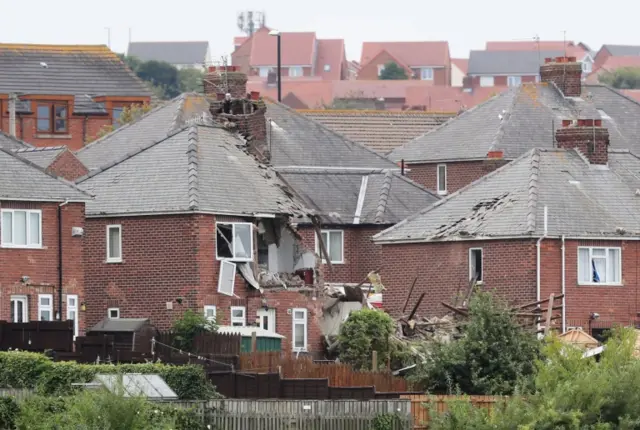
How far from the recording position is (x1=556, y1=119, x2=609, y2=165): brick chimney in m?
83.7

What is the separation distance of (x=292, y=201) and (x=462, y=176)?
2058cm

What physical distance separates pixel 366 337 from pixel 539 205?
886 centimetres

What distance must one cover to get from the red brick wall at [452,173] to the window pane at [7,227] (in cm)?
2846

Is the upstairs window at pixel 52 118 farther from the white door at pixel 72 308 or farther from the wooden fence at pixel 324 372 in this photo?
the wooden fence at pixel 324 372

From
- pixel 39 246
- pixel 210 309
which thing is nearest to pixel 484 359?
pixel 210 309

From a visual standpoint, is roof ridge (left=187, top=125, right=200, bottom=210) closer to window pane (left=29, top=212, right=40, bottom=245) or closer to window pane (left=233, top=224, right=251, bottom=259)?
window pane (left=233, top=224, right=251, bottom=259)

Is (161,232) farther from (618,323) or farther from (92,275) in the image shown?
(618,323)

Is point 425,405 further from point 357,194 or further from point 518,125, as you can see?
point 518,125

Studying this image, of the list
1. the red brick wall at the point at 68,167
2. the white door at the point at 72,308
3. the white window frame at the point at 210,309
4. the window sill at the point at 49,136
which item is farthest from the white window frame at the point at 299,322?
the window sill at the point at 49,136

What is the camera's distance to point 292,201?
80.2 m

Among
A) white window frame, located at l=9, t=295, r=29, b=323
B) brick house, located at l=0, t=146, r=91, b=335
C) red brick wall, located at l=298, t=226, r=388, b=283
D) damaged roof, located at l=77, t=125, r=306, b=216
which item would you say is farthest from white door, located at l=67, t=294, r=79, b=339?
red brick wall, located at l=298, t=226, r=388, b=283

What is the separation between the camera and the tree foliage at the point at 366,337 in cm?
7294

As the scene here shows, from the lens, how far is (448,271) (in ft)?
262

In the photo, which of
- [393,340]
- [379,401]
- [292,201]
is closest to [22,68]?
[292,201]
